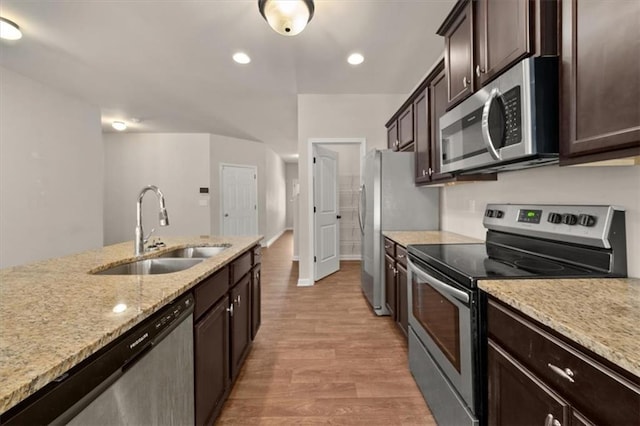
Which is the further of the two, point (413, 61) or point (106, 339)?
point (413, 61)

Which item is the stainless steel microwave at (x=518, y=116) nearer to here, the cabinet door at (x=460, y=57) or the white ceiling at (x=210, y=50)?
the cabinet door at (x=460, y=57)

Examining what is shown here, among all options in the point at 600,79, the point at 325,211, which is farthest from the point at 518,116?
the point at 325,211

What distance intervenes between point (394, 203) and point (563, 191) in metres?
1.51

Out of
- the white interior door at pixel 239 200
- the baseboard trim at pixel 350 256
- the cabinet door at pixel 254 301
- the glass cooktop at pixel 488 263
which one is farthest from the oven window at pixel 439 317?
the white interior door at pixel 239 200

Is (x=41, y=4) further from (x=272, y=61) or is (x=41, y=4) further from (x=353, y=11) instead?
(x=353, y=11)

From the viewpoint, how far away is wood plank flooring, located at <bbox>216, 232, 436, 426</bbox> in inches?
59.9

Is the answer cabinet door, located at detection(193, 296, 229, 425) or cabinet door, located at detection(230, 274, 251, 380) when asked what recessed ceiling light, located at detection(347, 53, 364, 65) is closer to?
cabinet door, located at detection(230, 274, 251, 380)

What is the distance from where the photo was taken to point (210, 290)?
1.32 metres

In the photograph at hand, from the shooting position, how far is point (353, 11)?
2143 mm

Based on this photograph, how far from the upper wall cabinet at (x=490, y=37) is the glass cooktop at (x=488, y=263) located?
883mm

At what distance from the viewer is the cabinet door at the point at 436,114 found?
2115 millimetres

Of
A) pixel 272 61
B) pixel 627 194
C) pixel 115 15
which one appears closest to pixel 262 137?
pixel 272 61

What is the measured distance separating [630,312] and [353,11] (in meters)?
2.40

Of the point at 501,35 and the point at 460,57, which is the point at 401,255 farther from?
the point at 501,35
